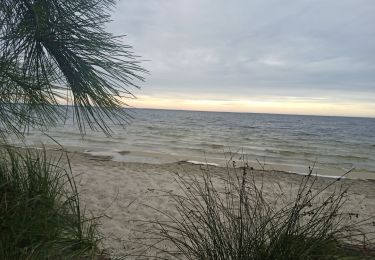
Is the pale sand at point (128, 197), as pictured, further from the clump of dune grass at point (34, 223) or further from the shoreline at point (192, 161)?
the shoreline at point (192, 161)

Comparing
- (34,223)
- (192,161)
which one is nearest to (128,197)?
(34,223)

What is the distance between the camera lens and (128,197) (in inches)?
251

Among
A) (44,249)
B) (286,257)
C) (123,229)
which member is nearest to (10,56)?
(44,249)

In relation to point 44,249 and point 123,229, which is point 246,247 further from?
point 123,229

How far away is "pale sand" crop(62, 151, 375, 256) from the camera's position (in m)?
4.45

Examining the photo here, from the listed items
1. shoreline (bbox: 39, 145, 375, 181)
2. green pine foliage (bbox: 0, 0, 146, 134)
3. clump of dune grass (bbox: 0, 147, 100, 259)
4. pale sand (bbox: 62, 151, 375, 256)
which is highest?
green pine foliage (bbox: 0, 0, 146, 134)

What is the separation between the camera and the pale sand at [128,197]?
175 inches

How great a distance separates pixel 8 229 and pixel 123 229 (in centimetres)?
241

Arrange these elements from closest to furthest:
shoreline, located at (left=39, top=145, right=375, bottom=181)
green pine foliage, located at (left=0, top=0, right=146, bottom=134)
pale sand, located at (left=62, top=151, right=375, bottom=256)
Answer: green pine foliage, located at (left=0, top=0, right=146, bottom=134) < pale sand, located at (left=62, top=151, right=375, bottom=256) < shoreline, located at (left=39, top=145, right=375, bottom=181)

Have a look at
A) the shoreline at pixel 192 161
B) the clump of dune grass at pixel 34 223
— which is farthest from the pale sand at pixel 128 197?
the shoreline at pixel 192 161

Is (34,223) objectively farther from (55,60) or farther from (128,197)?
(128,197)

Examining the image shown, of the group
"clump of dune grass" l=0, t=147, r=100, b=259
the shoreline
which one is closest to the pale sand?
"clump of dune grass" l=0, t=147, r=100, b=259

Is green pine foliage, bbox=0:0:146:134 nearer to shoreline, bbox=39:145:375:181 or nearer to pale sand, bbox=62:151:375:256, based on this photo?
pale sand, bbox=62:151:375:256

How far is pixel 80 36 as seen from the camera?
2.37m
